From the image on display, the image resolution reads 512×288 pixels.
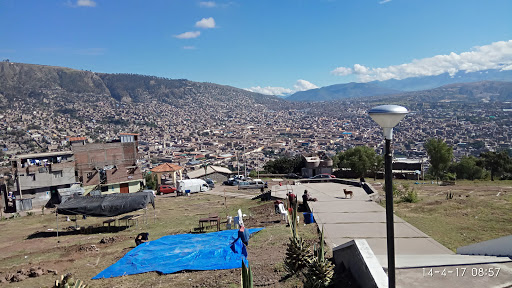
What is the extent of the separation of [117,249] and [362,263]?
8476mm

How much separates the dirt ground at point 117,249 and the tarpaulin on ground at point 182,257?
26 centimetres

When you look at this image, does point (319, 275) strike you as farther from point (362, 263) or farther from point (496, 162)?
point (496, 162)

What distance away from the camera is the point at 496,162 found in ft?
112

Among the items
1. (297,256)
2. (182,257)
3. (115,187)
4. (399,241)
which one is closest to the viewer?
(297,256)

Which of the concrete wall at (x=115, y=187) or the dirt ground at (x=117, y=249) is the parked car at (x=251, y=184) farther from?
the concrete wall at (x=115, y=187)

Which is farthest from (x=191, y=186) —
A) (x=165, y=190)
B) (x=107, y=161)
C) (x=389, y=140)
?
(x=389, y=140)

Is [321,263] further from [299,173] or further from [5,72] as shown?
[5,72]

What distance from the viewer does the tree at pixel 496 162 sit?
33.9 meters

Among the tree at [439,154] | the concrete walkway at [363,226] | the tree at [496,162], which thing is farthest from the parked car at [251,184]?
the tree at [496,162]

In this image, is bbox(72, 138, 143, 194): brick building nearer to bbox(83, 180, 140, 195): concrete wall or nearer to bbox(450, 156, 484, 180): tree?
bbox(83, 180, 140, 195): concrete wall

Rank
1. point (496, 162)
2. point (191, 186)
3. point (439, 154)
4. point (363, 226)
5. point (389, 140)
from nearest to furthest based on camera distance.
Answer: point (389, 140), point (363, 226), point (191, 186), point (439, 154), point (496, 162)

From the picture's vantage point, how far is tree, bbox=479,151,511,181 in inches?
1334

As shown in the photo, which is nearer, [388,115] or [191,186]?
[388,115]

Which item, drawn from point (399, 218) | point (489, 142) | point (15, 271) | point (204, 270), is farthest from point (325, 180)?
point (489, 142)
